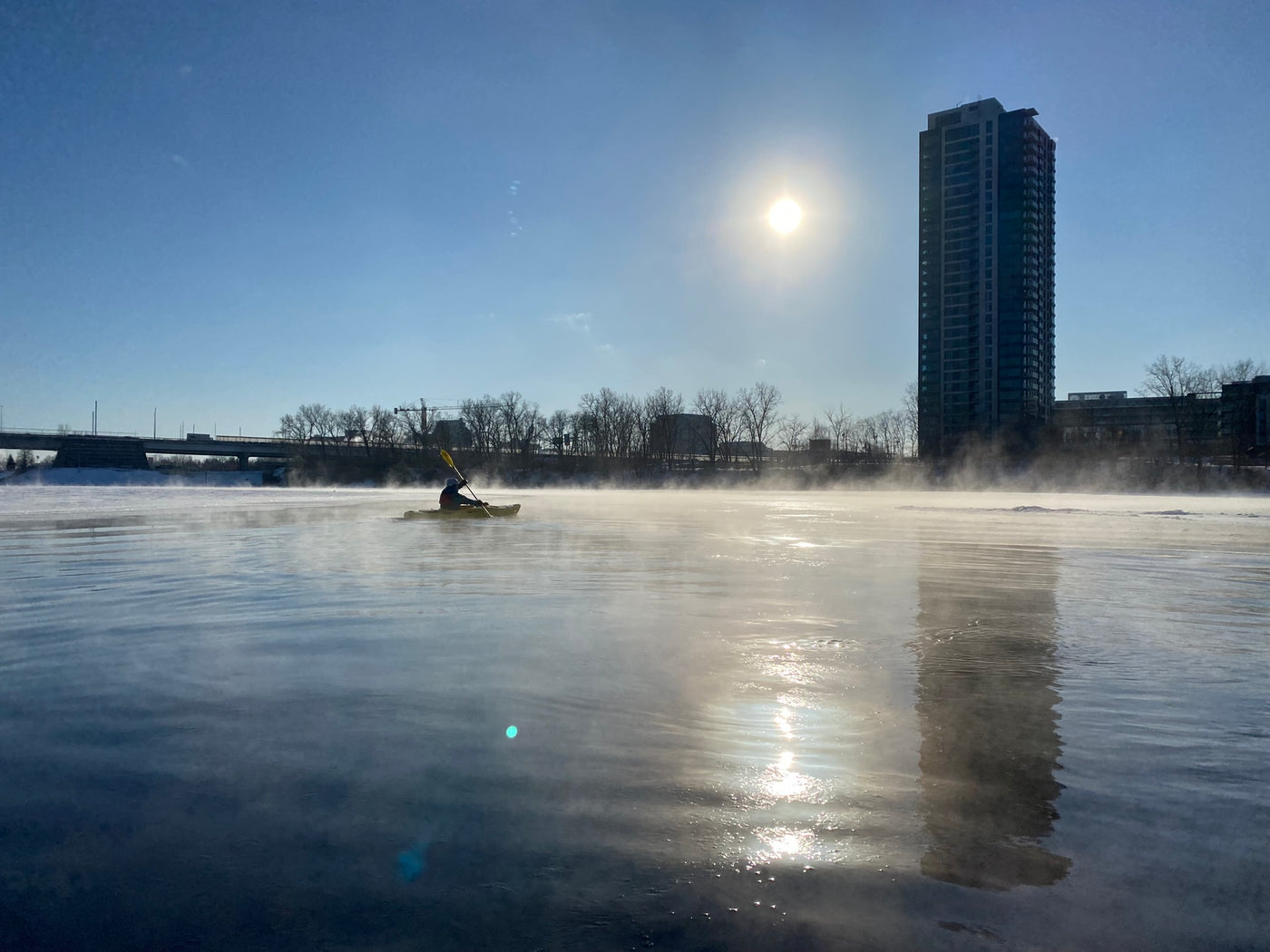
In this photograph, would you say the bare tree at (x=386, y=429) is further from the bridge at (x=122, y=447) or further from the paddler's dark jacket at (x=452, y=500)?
the paddler's dark jacket at (x=452, y=500)

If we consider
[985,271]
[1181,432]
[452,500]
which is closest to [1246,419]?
[1181,432]

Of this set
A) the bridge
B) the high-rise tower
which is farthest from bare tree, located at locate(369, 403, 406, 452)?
the high-rise tower

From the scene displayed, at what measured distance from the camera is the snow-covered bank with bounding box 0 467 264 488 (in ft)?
221

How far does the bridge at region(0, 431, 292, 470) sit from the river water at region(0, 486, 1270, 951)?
8742 centimetres

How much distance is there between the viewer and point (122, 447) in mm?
86375

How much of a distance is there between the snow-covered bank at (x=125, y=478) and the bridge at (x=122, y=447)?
697 cm

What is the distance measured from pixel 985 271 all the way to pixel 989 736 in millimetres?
101177

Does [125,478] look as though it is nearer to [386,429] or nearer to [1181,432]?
[386,429]

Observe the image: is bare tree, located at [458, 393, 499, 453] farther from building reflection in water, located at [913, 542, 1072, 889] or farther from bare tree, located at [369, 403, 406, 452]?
building reflection in water, located at [913, 542, 1072, 889]

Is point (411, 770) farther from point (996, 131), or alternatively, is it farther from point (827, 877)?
point (996, 131)

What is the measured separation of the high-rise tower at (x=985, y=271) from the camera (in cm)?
9200

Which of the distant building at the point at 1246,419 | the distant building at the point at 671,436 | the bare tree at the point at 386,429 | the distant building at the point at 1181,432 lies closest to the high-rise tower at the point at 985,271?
the distant building at the point at 1181,432

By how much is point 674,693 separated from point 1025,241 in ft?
336

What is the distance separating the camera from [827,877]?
9.20 ft
